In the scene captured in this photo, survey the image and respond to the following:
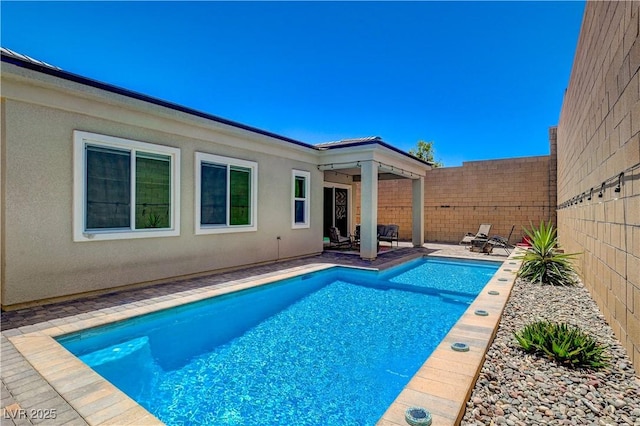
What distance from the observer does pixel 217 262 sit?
9.06 meters

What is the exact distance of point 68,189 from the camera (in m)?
6.16

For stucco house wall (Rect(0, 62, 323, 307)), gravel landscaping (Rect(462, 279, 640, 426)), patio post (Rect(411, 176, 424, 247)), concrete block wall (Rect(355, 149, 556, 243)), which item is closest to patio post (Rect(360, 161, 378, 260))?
stucco house wall (Rect(0, 62, 323, 307))

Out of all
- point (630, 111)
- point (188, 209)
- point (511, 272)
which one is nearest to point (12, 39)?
point (188, 209)

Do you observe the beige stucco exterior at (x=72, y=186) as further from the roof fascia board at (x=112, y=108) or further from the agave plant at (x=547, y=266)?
the agave plant at (x=547, y=266)

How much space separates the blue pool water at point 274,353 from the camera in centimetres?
352

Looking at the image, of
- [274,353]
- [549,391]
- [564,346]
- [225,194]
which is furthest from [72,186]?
[564,346]

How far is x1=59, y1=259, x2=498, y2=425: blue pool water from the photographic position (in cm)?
352

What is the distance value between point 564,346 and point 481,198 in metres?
14.6

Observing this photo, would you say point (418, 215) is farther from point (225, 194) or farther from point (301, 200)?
point (225, 194)

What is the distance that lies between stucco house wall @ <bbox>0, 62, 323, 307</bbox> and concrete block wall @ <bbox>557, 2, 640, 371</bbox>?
7.78m

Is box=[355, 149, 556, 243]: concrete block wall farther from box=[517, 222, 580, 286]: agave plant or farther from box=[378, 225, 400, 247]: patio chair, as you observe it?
box=[517, 222, 580, 286]: agave plant

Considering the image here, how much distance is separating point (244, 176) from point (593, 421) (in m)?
9.01

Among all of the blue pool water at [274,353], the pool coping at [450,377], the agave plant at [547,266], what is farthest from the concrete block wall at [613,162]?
the blue pool water at [274,353]

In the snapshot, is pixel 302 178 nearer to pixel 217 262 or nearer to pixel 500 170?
pixel 217 262
